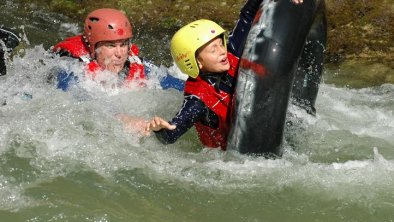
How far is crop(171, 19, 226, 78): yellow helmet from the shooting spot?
5.13m

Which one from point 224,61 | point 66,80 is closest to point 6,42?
point 66,80

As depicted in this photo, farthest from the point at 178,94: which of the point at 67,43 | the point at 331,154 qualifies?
the point at 331,154

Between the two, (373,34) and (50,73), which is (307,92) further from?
(373,34)

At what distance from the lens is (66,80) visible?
249 inches

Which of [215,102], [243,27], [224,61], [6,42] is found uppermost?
[243,27]

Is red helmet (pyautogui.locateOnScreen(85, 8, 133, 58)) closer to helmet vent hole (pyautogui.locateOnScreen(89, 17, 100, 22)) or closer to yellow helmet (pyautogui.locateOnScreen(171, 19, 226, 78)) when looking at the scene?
helmet vent hole (pyautogui.locateOnScreen(89, 17, 100, 22))

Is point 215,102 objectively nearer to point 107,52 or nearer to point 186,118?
point 186,118

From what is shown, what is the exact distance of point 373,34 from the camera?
8812 mm

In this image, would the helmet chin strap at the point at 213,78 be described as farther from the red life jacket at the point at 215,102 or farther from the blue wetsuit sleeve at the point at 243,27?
the blue wetsuit sleeve at the point at 243,27

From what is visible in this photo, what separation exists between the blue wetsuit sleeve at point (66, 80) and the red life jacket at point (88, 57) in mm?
185

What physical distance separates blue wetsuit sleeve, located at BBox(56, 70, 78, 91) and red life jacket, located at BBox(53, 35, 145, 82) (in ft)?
0.61

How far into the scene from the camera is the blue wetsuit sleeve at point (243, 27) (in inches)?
224

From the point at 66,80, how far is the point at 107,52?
0.53 metres

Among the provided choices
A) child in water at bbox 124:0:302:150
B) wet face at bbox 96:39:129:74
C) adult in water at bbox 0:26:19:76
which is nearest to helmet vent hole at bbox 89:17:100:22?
wet face at bbox 96:39:129:74
